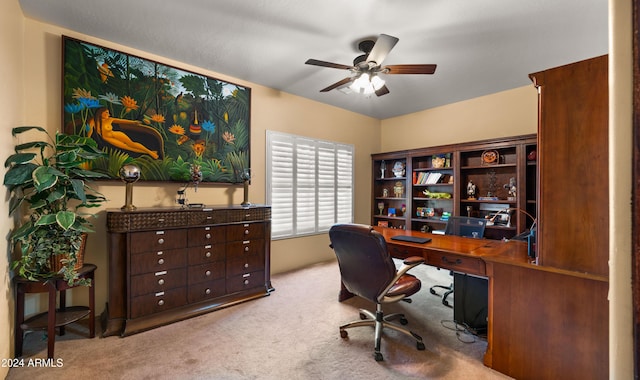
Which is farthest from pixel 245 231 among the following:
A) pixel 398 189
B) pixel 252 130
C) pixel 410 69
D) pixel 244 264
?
pixel 398 189

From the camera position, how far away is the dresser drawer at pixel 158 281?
2469 millimetres

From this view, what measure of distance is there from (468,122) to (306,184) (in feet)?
9.17

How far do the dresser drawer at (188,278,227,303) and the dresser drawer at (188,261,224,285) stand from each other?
4cm

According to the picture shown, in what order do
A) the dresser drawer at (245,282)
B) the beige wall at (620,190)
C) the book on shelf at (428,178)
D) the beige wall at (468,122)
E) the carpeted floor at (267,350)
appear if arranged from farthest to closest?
1. the book on shelf at (428,178)
2. the beige wall at (468,122)
3. the dresser drawer at (245,282)
4. the carpeted floor at (267,350)
5. the beige wall at (620,190)

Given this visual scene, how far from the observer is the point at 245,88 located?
147 inches

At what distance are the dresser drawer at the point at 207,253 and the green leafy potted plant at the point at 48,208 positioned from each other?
0.83 metres

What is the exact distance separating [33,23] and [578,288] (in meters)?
4.65

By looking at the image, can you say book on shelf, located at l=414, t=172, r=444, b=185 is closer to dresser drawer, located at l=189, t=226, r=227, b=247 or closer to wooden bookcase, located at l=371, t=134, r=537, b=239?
wooden bookcase, located at l=371, t=134, r=537, b=239

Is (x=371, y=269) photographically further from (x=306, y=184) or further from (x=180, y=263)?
(x=306, y=184)

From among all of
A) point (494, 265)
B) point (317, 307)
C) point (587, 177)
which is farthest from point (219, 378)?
point (587, 177)

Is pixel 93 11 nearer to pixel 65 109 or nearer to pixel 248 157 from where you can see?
pixel 65 109

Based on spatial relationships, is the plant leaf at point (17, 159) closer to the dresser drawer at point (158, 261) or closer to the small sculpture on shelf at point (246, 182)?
the dresser drawer at point (158, 261)

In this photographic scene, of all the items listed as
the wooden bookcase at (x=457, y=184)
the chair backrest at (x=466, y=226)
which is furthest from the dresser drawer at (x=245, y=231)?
the wooden bookcase at (x=457, y=184)

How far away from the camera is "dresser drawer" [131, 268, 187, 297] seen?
97.2 inches
